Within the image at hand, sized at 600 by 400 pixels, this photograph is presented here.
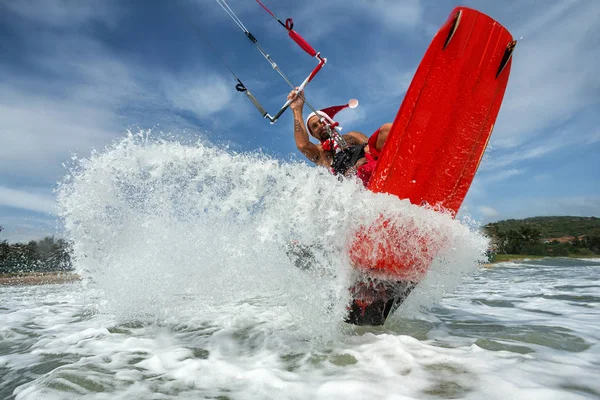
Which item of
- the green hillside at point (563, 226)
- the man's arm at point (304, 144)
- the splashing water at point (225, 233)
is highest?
the green hillside at point (563, 226)

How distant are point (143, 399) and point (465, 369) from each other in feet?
5.72

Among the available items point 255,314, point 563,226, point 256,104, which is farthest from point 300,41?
point 563,226

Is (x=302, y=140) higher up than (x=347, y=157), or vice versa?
(x=302, y=140)

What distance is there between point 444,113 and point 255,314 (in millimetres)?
2744

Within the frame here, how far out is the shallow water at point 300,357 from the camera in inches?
73.2

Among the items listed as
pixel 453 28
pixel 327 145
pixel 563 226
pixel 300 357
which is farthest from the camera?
pixel 563 226

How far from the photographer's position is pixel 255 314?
392cm

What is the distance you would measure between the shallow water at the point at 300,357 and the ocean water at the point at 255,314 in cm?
1

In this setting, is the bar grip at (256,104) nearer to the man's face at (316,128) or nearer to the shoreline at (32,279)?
the man's face at (316,128)

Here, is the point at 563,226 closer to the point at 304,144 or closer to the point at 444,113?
the point at 304,144

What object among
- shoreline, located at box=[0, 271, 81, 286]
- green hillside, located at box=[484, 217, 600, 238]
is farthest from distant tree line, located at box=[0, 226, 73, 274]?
green hillside, located at box=[484, 217, 600, 238]

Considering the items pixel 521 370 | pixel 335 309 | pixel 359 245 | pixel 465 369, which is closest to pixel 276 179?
pixel 359 245

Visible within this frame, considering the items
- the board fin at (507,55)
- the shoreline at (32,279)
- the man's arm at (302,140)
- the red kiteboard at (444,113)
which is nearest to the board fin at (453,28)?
the red kiteboard at (444,113)

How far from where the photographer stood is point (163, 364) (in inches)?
93.6
